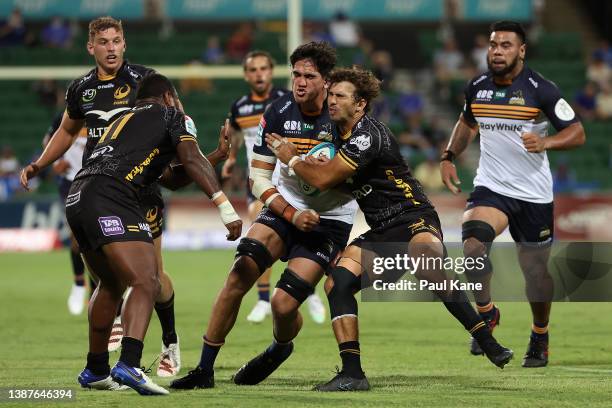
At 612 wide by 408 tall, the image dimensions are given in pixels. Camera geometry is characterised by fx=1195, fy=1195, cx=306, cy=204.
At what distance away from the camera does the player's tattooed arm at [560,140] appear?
357 inches

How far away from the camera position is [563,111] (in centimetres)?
954

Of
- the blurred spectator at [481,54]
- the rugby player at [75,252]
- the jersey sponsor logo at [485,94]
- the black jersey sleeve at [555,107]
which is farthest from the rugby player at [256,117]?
the blurred spectator at [481,54]

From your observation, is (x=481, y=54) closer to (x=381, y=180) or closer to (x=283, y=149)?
(x=381, y=180)

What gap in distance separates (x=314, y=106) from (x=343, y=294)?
1425mm

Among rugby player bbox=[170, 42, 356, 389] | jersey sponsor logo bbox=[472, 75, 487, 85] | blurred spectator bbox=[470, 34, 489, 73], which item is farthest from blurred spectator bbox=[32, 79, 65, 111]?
rugby player bbox=[170, 42, 356, 389]

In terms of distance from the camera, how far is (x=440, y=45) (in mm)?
28938

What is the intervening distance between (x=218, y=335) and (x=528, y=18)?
22.2 m

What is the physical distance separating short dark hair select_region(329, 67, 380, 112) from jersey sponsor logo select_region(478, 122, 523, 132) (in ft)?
6.66

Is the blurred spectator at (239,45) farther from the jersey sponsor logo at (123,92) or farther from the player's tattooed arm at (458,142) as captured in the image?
the jersey sponsor logo at (123,92)

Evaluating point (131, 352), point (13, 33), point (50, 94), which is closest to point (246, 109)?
point (131, 352)

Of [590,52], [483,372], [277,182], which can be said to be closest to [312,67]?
[277,182]

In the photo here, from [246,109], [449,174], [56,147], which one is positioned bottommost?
[246,109]

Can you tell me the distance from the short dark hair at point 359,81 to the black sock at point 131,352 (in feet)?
7.14

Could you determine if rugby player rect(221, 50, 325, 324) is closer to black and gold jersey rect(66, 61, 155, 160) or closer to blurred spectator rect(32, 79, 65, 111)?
black and gold jersey rect(66, 61, 155, 160)
